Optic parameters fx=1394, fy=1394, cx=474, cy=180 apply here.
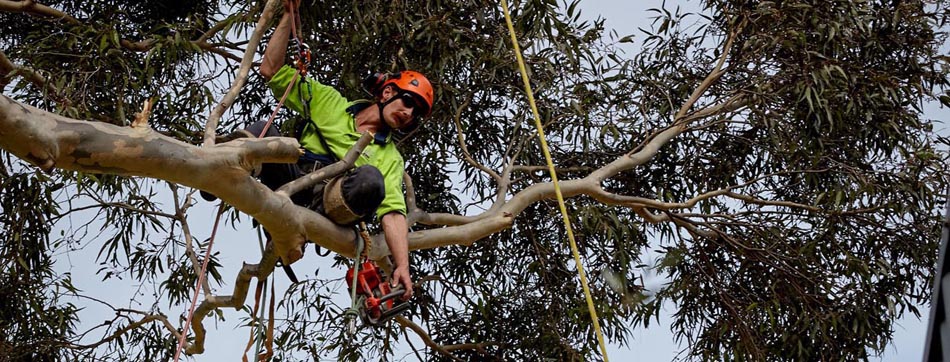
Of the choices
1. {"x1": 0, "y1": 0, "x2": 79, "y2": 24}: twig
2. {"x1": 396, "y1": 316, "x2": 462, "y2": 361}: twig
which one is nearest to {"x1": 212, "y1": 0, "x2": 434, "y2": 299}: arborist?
{"x1": 0, "y1": 0, "x2": 79, "y2": 24}: twig

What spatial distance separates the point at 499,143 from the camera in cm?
631

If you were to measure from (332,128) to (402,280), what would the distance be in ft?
1.74

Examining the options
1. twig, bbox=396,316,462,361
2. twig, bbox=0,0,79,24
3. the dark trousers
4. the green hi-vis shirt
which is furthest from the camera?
twig, bbox=396,316,462,361

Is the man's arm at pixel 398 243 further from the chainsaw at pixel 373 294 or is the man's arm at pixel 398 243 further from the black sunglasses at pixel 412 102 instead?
the black sunglasses at pixel 412 102

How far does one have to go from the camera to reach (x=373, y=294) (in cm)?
395

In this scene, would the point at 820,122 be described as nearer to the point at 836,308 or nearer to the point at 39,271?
the point at 836,308

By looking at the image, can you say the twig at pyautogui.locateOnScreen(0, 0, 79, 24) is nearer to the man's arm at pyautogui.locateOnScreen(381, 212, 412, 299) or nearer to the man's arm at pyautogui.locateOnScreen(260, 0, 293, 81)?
the man's arm at pyautogui.locateOnScreen(260, 0, 293, 81)

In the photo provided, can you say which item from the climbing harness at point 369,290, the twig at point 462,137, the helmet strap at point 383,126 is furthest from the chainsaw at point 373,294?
the twig at point 462,137

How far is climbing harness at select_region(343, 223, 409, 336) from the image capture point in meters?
3.89

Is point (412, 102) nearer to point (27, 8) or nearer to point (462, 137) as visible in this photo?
point (462, 137)

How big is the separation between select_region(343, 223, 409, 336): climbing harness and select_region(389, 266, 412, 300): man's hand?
0.01m

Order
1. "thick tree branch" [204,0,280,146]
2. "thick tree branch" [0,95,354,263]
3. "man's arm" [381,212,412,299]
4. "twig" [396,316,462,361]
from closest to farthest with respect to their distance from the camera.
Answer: "thick tree branch" [0,95,354,263] < "thick tree branch" [204,0,280,146] < "man's arm" [381,212,412,299] < "twig" [396,316,462,361]

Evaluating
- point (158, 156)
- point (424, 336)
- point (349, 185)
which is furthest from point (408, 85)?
point (424, 336)

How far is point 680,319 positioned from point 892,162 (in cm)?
125
